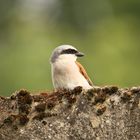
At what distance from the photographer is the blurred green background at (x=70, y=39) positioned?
22.5m

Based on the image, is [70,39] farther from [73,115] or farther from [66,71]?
[73,115]

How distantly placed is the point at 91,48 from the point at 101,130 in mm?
20167

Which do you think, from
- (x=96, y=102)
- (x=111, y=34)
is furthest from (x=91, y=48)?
(x=96, y=102)

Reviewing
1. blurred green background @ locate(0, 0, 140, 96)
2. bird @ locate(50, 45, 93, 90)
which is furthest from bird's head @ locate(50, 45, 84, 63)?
blurred green background @ locate(0, 0, 140, 96)

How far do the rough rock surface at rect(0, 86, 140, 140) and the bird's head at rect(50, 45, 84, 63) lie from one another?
5.49 ft

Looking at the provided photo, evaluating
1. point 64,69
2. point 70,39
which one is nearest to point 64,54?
point 64,69

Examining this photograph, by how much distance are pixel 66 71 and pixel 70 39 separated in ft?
61.6

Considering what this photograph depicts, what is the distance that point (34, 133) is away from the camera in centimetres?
723

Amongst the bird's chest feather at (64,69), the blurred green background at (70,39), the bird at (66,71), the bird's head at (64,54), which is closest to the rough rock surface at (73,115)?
the bird at (66,71)

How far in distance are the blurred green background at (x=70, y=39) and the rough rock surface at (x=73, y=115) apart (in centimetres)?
1251

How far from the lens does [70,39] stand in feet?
91.0

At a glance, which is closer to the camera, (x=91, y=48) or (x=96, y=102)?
(x=96, y=102)

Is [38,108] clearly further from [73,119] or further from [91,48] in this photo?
[91,48]

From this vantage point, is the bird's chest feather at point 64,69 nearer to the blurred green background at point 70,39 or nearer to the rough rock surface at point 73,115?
the rough rock surface at point 73,115
